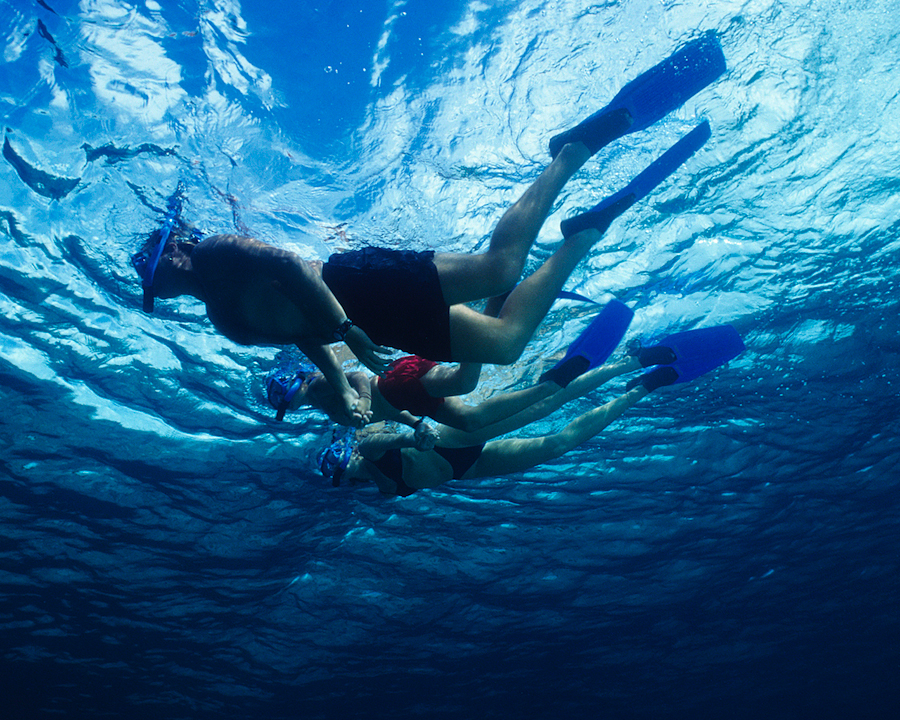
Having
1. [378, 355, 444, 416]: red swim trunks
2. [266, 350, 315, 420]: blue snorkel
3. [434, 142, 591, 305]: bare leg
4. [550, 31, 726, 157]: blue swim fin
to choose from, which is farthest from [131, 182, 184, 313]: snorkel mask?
[550, 31, 726, 157]: blue swim fin

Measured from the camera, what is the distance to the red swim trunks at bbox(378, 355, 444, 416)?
21.3 ft

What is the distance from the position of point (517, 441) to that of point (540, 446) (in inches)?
15.2

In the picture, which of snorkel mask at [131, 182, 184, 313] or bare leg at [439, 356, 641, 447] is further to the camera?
bare leg at [439, 356, 641, 447]

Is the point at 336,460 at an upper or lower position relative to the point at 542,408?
lower

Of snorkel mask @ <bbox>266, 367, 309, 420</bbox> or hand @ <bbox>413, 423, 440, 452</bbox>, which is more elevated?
snorkel mask @ <bbox>266, 367, 309, 420</bbox>

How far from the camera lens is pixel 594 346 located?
7.29 meters

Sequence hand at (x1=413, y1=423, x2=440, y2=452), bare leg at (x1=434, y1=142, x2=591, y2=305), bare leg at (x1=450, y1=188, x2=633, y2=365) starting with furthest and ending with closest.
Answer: hand at (x1=413, y1=423, x2=440, y2=452) < bare leg at (x1=450, y1=188, x2=633, y2=365) < bare leg at (x1=434, y1=142, x2=591, y2=305)

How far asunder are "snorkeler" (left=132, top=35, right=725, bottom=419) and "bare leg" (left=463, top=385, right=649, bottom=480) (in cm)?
380

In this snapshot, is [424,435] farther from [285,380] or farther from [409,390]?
[285,380]

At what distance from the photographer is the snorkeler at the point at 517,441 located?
7.61 metres

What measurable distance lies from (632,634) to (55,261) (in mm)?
27937

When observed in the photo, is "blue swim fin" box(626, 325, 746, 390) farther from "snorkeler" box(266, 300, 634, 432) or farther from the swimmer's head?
the swimmer's head

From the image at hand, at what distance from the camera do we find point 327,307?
4.07 m

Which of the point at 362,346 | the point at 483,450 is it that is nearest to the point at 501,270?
the point at 362,346
